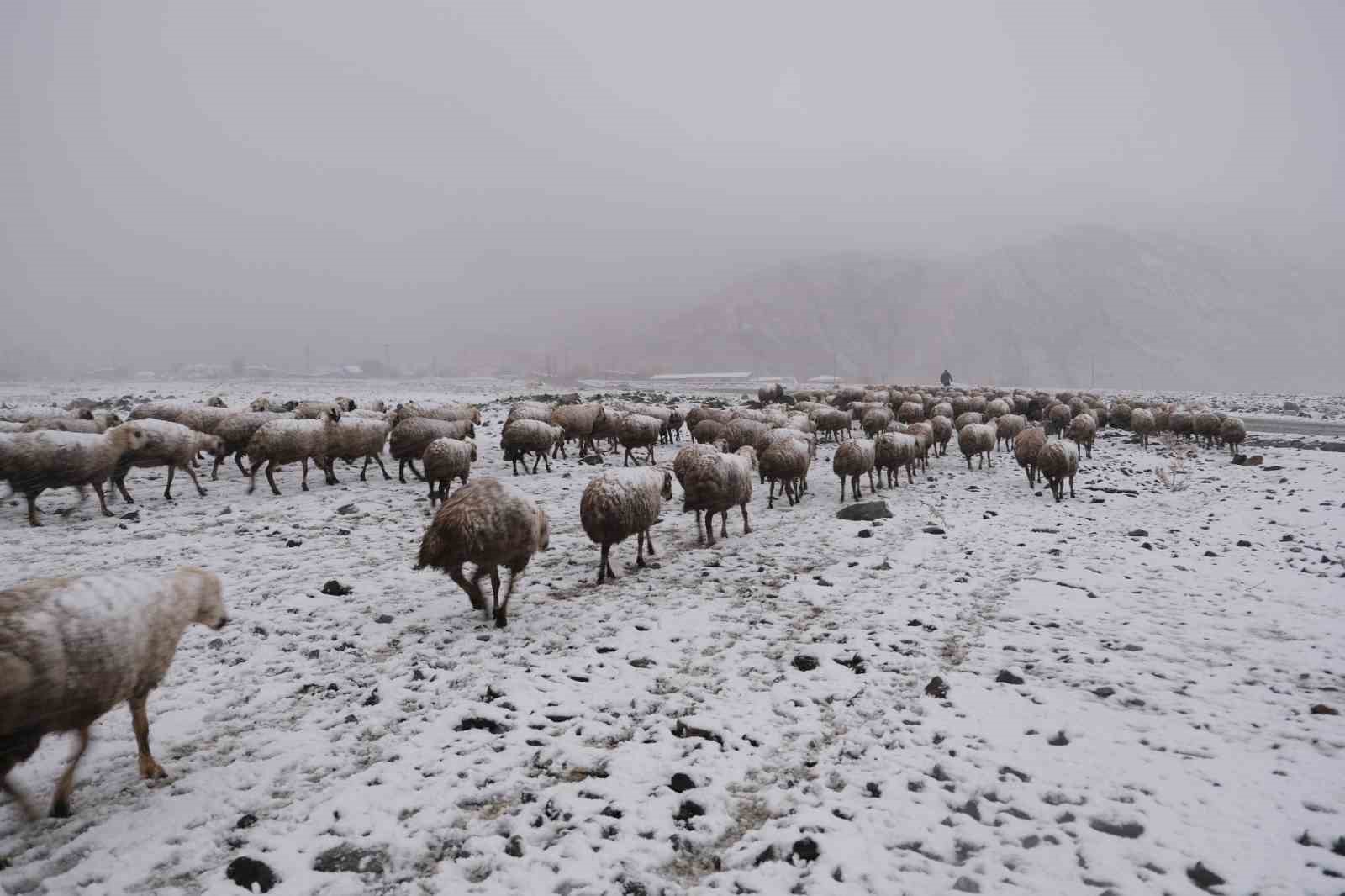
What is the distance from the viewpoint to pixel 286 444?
13.8m

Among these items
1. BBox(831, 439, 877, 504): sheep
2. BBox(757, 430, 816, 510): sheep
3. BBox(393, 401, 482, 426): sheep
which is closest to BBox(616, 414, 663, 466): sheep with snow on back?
BBox(757, 430, 816, 510): sheep

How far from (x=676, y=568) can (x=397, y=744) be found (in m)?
5.58

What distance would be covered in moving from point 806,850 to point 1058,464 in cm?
1542

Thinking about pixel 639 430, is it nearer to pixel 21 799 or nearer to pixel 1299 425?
pixel 21 799

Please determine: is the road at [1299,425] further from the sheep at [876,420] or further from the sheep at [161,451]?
the sheep at [161,451]

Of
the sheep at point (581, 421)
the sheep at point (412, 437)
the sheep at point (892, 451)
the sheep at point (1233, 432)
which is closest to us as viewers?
the sheep at point (412, 437)

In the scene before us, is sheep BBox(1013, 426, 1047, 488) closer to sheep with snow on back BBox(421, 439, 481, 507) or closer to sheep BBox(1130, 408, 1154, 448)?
sheep BBox(1130, 408, 1154, 448)

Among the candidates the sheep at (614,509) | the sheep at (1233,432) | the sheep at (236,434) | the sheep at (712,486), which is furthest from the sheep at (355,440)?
the sheep at (1233,432)

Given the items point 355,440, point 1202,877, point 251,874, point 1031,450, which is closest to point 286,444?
point 355,440

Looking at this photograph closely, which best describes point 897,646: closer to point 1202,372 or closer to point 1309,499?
point 1309,499

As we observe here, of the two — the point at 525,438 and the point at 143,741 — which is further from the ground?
the point at 525,438

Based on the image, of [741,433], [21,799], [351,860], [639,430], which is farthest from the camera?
[741,433]

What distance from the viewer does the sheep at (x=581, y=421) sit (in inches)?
830

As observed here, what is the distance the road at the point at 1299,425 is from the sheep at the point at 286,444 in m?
46.1
